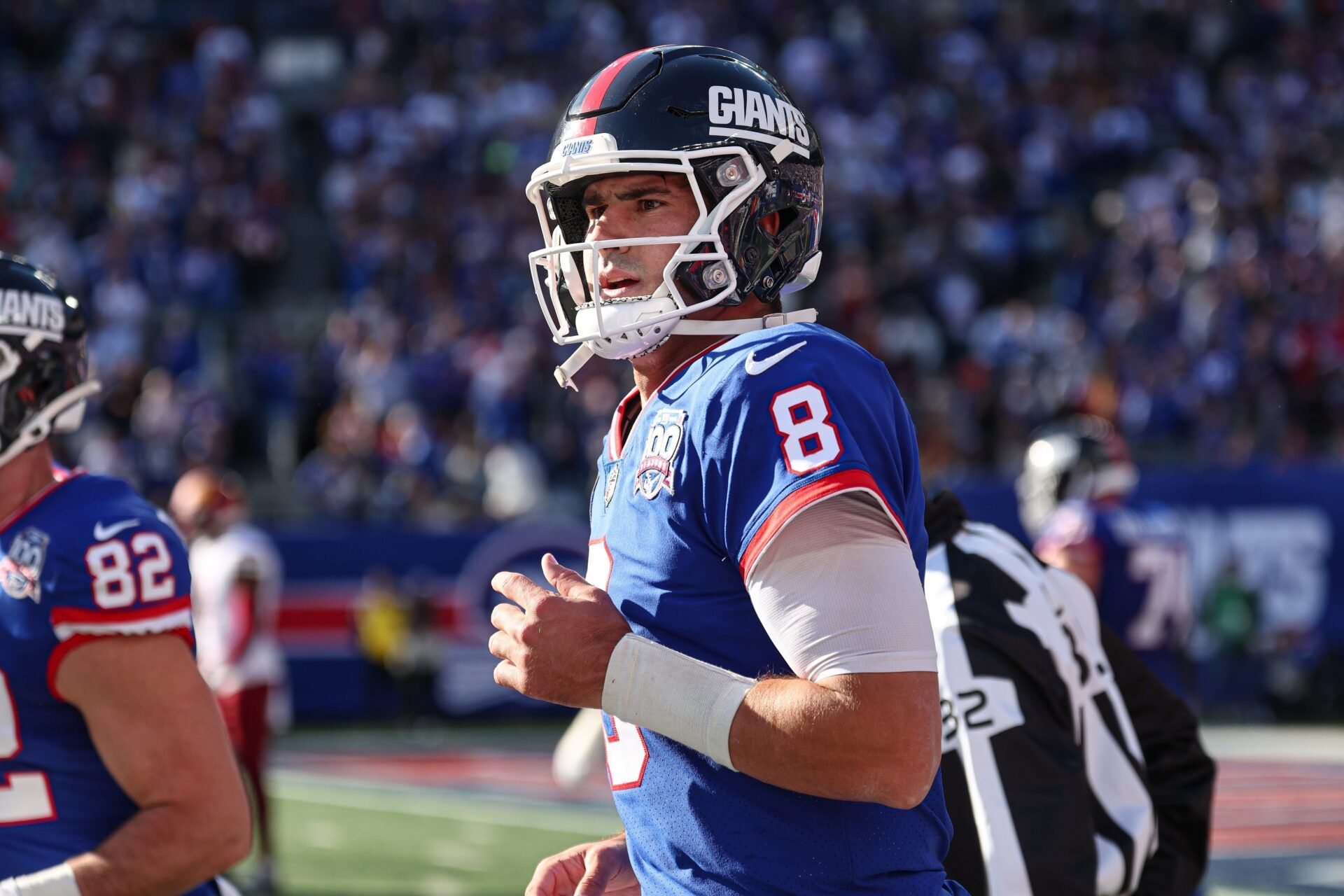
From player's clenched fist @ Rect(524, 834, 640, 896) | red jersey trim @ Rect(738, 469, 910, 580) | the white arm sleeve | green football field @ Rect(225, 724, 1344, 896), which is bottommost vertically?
green football field @ Rect(225, 724, 1344, 896)

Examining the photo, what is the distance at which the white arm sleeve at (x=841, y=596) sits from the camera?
76.0 inches

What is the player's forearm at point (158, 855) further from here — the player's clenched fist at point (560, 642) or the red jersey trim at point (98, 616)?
the player's clenched fist at point (560, 642)

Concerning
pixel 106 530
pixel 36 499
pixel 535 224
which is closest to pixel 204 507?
pixel 36 499

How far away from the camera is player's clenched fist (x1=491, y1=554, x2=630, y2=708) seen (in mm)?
2027

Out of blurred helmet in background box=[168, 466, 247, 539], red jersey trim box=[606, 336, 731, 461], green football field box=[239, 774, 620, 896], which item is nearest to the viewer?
red jersey trim box=[606, 336, 731, 461]

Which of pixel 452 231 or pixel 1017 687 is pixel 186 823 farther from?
pixel 452 231

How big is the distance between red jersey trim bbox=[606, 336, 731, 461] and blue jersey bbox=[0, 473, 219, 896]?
0.87 m

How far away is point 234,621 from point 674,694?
20.9 feet

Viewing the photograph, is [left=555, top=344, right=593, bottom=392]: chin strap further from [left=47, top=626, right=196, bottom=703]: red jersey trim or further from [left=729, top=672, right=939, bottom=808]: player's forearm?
[left=47, top=626, right=196, bottom=703]: red jersey trim

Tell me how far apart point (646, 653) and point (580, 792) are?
844cm

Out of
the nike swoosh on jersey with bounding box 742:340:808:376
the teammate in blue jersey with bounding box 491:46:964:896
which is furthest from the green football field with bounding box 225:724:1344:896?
the nike swoosh on jersey with bounding box 742:340:808:376

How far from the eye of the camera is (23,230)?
1652cm

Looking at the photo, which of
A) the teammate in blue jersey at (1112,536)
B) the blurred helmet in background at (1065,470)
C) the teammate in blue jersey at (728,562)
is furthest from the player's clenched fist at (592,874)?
the blurred helmet in background at (1065,470)

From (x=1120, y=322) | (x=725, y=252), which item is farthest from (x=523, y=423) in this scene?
(x=725, y=252)
